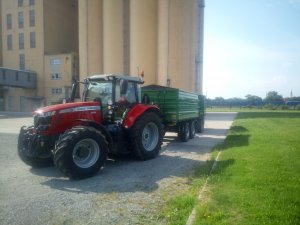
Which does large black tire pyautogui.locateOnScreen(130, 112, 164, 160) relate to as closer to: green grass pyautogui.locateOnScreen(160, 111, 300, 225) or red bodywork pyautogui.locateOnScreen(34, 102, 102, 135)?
red bodywork pyautogui.locateOnScreen(34, 102, 102, 135)

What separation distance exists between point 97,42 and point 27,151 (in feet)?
111

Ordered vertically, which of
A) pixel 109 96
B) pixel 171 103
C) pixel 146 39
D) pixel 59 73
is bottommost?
pixel 171 103

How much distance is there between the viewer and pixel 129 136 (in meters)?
8.74

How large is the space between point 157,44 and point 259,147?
27.7 m

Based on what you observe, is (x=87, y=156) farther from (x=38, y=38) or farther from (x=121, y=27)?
(x=38, y=38)

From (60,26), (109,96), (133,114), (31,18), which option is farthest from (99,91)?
(60,26)

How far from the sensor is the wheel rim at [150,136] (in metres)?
9.71

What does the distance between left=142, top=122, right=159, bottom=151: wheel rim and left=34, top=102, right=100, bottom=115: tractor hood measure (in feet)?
6.68

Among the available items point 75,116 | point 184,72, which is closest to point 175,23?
point 184,72

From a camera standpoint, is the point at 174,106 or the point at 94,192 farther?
the point at 174,106

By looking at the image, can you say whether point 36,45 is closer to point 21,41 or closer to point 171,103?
point 21,41

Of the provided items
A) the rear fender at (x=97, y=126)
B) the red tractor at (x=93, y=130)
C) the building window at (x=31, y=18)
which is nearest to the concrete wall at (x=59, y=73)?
the building window at (x=31, y=18)

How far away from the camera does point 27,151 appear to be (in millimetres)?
7441

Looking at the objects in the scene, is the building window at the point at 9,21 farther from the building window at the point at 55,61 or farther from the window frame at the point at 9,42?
the building window at the point at 55,61
